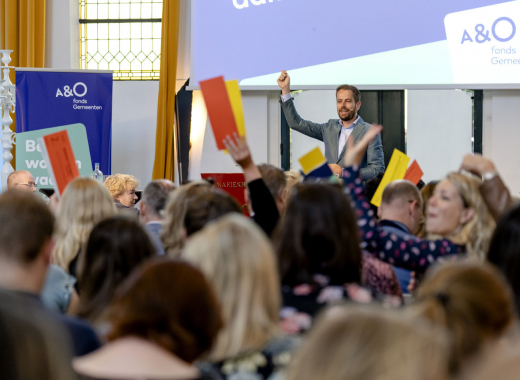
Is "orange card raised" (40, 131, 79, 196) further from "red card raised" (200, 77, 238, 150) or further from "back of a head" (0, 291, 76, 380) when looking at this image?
"back of a head" (0, 291, 76, 380)

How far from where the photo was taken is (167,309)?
1038mm

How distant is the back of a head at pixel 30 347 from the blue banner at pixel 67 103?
5.54 metres

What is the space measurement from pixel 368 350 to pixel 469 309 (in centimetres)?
48

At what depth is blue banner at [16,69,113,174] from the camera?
6.21m

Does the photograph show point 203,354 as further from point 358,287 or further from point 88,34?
point 88,34

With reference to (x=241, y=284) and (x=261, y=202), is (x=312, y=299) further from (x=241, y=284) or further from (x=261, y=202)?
(x=261, y=202)

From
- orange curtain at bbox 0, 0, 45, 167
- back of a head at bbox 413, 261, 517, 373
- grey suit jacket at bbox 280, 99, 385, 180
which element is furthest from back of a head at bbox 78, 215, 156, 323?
orange curtain at bbox 0, 0, 45, 167

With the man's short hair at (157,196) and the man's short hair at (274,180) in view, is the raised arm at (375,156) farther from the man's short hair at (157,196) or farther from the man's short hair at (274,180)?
the man's short hair at (157,196)

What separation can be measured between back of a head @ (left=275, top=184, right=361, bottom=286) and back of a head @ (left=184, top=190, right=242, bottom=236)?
1.48 feet

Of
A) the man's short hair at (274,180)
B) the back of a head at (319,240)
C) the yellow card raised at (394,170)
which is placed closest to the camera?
the back of a head at (319,240)

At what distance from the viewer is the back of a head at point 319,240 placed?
167cm

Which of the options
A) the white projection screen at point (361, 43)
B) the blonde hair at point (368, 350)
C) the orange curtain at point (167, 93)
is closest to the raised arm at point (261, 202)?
the blonde hair at point (368, 350)

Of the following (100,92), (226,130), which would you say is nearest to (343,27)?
(100,92)

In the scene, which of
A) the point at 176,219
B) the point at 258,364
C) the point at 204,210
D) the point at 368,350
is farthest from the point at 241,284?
the point at 176,219
